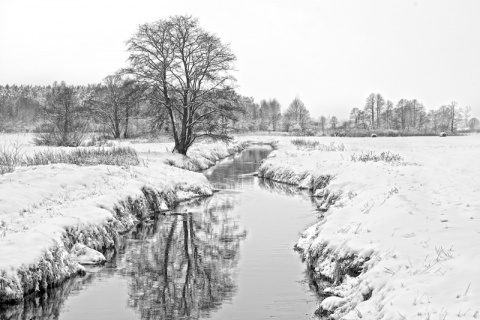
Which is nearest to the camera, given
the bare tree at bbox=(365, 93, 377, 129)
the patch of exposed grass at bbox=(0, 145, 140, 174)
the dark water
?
the dark water

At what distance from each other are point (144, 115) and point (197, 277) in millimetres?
27472

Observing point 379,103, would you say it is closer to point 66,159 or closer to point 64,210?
point 66,159

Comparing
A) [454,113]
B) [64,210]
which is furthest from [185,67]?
[454,113]

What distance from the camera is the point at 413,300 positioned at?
248 inches

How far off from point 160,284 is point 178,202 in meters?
12.0

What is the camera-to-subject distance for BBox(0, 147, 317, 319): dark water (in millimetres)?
8633

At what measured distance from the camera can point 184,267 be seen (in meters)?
11.5

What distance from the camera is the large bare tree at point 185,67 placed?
3422 cm

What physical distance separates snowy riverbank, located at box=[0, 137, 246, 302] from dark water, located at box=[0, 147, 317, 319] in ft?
1.77

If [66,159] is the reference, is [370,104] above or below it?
above

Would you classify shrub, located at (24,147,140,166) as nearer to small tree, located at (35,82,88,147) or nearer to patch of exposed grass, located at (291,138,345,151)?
small tree, located at (35,82,88,147)

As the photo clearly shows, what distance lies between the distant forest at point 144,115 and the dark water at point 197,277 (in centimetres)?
2053

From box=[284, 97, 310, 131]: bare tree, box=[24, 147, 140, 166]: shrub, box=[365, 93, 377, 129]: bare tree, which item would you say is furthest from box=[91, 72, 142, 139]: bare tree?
box=[365, 93, 377, 129]: bare tree

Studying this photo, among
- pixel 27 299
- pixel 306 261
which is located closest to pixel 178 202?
pixel 306 261
